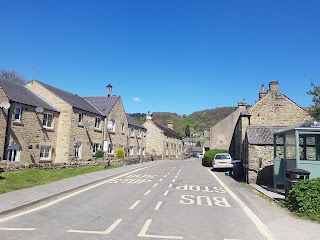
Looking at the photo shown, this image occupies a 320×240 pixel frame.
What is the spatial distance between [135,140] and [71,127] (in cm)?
1802

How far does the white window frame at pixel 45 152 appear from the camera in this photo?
2563cm

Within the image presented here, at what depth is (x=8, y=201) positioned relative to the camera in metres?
9.46

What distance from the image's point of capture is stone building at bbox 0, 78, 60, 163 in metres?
21.2

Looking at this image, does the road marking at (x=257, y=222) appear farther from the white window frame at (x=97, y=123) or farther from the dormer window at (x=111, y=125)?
the dormer window at (x=111, y=125)

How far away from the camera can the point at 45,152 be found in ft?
86.1

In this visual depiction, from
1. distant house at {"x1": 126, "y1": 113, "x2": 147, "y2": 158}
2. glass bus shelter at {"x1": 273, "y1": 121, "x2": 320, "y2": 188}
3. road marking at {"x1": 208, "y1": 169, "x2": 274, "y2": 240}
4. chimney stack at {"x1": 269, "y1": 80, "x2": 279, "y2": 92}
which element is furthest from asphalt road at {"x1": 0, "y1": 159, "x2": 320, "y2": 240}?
distant house at {"x1": 126, "y1": 113, "x2": 147, "y2": 158}

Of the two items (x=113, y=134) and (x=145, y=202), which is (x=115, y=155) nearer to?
(x=113, y=134)

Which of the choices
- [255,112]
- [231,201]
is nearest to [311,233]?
[231,201]

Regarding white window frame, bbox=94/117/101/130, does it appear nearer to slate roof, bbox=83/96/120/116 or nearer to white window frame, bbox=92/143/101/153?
slate roof, bbox=83/96/120/116

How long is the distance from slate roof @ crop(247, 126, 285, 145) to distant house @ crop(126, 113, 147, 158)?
83.3 feet

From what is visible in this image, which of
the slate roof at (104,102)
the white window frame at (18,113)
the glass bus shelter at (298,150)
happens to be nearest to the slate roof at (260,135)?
the glass bus shelter at (298,150)

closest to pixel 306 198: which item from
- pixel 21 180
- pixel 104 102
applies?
pixel 21 180

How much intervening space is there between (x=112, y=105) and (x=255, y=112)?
18.2 meters

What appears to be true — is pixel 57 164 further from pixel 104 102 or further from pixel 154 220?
pixel 104 102
